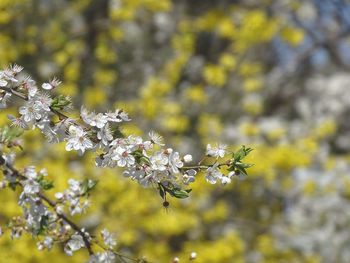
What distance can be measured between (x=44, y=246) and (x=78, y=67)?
5067 millimetres

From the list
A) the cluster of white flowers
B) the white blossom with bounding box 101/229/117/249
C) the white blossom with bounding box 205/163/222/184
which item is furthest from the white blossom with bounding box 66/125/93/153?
the white blossom with bounding box 101/229/117/249

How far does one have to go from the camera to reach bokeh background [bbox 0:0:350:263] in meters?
6.75

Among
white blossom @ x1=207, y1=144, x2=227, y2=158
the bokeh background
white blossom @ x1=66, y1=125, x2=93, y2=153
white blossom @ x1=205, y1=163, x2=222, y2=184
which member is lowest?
white blossom @ x1=205, y1=163, x2=222, y2=184

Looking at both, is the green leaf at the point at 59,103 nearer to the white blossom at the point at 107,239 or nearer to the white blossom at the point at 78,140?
the white blossom at the point at 78,140

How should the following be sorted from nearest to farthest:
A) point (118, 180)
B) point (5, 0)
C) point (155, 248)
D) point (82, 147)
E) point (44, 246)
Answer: point (82, 147) < point (44, 246) < point (5, 0) < point (118, 180) < point (155, 248)

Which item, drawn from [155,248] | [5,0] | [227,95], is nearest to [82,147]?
[5,0]

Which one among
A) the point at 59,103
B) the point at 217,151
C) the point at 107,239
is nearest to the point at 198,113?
the point at 107,239

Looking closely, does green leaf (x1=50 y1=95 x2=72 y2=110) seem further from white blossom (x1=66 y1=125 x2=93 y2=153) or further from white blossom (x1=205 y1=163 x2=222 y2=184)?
white blossom (x1=205 y1=163 x2=222 y2=184)

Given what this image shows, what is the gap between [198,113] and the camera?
8477mm

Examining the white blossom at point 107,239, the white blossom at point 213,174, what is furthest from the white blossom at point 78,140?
the white blossom at point 107,239

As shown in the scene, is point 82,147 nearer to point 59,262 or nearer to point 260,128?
point 59,262

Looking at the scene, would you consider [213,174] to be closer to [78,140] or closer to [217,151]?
[217,151]

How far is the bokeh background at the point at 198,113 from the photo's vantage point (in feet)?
22.1

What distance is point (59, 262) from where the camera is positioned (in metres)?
6.06
